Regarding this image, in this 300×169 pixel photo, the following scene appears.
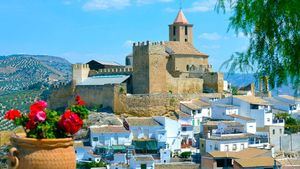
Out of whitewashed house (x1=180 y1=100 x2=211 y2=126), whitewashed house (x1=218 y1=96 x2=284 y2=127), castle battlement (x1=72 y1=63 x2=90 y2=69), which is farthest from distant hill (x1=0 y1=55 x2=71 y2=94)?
whitewashed house (x1=218 y1=96 x2=284 y2=127)

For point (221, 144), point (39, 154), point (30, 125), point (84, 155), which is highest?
point (30, 125)

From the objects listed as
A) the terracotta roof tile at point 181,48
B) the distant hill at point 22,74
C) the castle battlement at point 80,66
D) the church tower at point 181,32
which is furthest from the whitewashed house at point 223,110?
the distant hill at point 22,74

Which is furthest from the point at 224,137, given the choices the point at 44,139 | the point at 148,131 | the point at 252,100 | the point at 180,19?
the point at 44,139

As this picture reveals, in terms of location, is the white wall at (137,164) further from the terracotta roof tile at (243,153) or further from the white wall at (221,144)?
the white wall at (221,144)

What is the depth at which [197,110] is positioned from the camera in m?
33.2

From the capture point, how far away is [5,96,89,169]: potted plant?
21.4 feet

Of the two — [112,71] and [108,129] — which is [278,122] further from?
[112,71]

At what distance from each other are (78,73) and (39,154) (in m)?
28.2

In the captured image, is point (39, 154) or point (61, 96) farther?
point (61, 96)

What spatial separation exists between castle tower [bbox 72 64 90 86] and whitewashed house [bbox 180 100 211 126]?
6.09m

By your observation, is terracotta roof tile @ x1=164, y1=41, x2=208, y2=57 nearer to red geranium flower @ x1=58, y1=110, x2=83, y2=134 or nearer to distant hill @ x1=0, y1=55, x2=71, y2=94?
red geranium flower @ x1=58, y1=110, x2=83, y2=134

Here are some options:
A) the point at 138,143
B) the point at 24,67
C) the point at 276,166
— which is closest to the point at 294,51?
the point at 276,166

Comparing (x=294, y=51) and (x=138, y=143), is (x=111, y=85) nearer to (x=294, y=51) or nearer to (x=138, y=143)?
(x=138, y=143)

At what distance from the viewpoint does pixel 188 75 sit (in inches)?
1431
